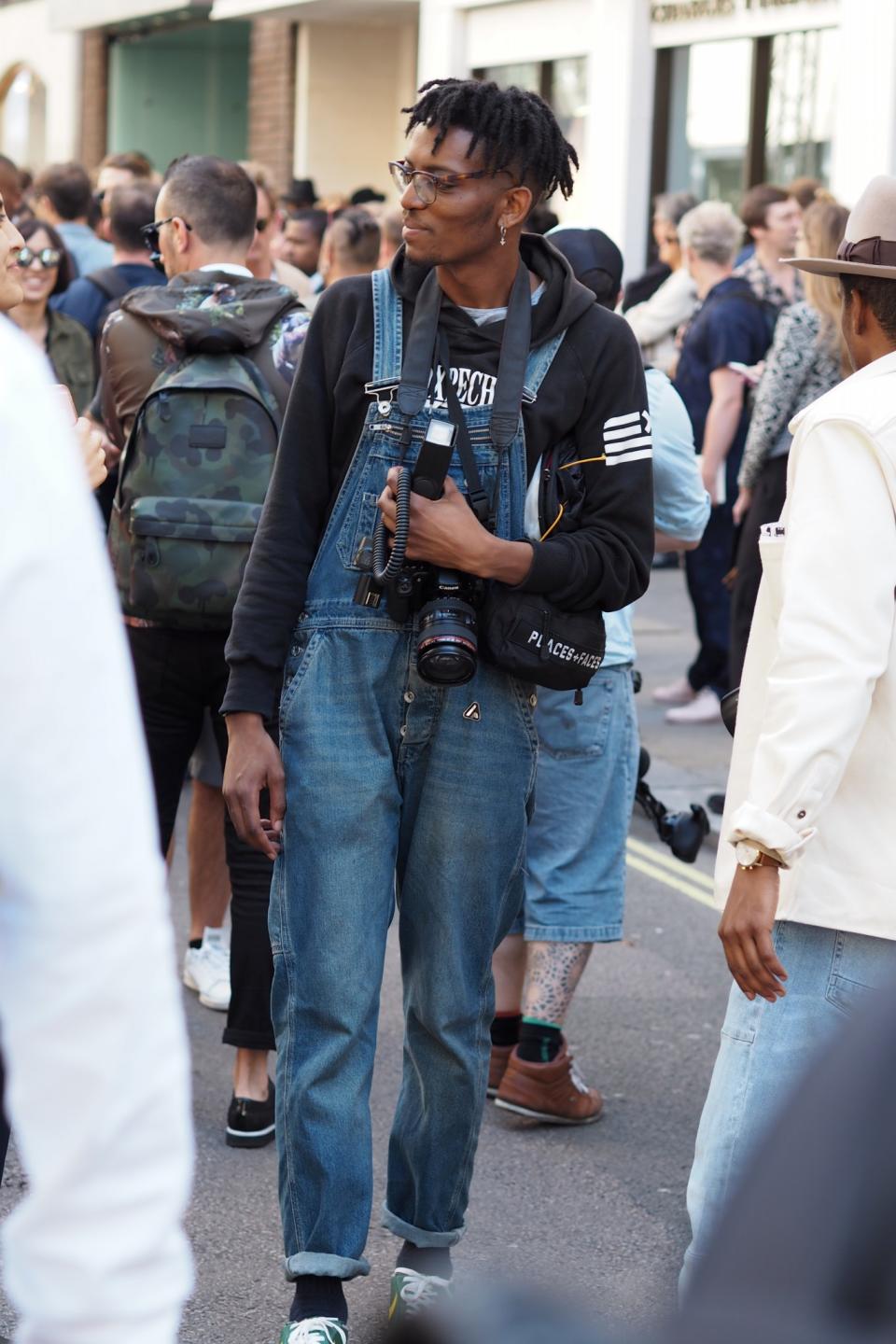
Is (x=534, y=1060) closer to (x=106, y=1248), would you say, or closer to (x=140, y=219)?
(x=106, y=1248)

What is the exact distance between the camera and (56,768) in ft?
4.08

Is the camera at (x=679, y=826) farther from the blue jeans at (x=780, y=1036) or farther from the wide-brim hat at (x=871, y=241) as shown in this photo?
the wide-brim hat at (x=871, y=241)

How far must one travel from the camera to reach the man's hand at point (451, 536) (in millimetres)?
2941

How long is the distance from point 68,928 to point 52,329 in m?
5.84

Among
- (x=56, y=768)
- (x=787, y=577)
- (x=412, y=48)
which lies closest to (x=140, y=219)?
(x=787, y=577)

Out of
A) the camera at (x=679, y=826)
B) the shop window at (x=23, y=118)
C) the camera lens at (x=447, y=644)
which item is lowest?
the camera at (x=679, y=826)

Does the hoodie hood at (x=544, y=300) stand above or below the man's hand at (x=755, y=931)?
above

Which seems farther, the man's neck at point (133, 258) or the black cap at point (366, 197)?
the black cap at point (366, 197)

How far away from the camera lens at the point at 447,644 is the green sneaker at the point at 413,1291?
1023mm

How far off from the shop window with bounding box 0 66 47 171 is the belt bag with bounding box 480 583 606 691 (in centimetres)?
2586

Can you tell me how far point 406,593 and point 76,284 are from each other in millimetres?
4837

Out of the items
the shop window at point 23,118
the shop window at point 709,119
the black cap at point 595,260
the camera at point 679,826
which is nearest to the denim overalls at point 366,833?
the black cap at point 595,260

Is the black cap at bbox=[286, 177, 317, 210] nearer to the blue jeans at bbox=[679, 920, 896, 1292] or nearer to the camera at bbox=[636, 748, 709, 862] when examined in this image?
the camera at bbox=[636, 748, 709, 862]

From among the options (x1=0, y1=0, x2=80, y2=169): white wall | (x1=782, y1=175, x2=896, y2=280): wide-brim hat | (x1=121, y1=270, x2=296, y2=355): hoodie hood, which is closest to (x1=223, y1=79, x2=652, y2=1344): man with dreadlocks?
(x1=782, y1=175, x2=896, y2=280): wide-brim hat
